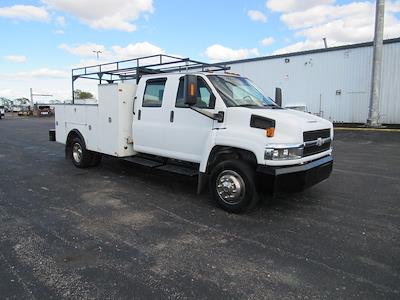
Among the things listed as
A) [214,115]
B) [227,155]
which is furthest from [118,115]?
[227,155]

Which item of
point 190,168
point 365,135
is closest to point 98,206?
point 190,168

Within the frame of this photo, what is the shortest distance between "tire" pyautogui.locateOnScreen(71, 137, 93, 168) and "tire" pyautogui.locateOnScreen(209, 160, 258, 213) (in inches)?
170

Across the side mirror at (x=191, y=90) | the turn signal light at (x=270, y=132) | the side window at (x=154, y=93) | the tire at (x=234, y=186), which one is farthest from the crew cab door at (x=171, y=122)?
the turn signal light at (x=270, y=132)

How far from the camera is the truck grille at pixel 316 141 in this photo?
16.8 ft

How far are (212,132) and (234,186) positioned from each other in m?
0.96

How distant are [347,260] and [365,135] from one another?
14330mm

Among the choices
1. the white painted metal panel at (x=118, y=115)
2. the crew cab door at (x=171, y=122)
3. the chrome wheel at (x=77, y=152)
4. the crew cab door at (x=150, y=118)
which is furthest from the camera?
the chrome wheel at (x=77, y=152)

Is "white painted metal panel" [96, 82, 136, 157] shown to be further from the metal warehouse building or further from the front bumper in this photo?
the metal warehouse building

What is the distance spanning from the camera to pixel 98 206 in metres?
5.68

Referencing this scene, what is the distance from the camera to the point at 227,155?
5.50 meters

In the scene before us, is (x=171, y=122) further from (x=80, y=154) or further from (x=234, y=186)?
(x=80, y=154)

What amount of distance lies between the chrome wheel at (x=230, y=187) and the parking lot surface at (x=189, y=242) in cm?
28

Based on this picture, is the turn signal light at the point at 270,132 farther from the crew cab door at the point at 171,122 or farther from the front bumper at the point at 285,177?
the crew cab door at the point at 171,122

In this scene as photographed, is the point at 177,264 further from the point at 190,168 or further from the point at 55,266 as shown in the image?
the point at 190,168
